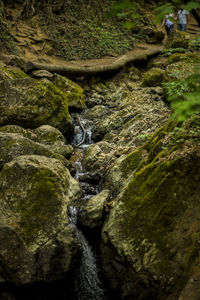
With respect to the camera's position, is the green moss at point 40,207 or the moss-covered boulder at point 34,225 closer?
the moss-covered boulder at point 34,225

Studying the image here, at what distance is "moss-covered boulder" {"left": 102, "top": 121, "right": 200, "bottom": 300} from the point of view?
3.44 metres

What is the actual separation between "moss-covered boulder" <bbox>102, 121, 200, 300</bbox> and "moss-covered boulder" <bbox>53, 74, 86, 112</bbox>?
23.9ft

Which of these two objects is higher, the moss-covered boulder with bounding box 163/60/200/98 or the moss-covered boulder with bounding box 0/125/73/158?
the moss-covered boulder with bounding box 163/60/200/98

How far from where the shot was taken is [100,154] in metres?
7.11

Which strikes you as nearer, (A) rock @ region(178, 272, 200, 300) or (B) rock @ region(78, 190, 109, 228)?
(A) rock @ region(178, 272, 200, 300)

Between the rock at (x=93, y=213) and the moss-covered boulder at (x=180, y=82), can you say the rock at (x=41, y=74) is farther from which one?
the rock at (x=93, y=213)

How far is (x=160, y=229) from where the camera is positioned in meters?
3.69

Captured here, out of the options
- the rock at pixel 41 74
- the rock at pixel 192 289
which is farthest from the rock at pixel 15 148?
the rock at pixel 41 74

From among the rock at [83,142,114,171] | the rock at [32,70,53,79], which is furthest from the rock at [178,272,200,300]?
the rock at [32,70,53,79]

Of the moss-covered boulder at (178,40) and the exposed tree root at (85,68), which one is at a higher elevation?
the moss-covered boulder at (178,40)

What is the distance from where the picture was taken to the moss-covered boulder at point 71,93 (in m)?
10.9

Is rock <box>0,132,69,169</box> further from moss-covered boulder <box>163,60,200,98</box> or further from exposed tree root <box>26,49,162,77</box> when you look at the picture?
exposed tree root <box>26,49,162,77</box>

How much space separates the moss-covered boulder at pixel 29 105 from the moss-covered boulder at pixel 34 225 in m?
3.26

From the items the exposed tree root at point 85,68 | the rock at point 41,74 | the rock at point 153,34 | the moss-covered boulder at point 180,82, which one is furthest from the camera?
the rock at point 153,34
